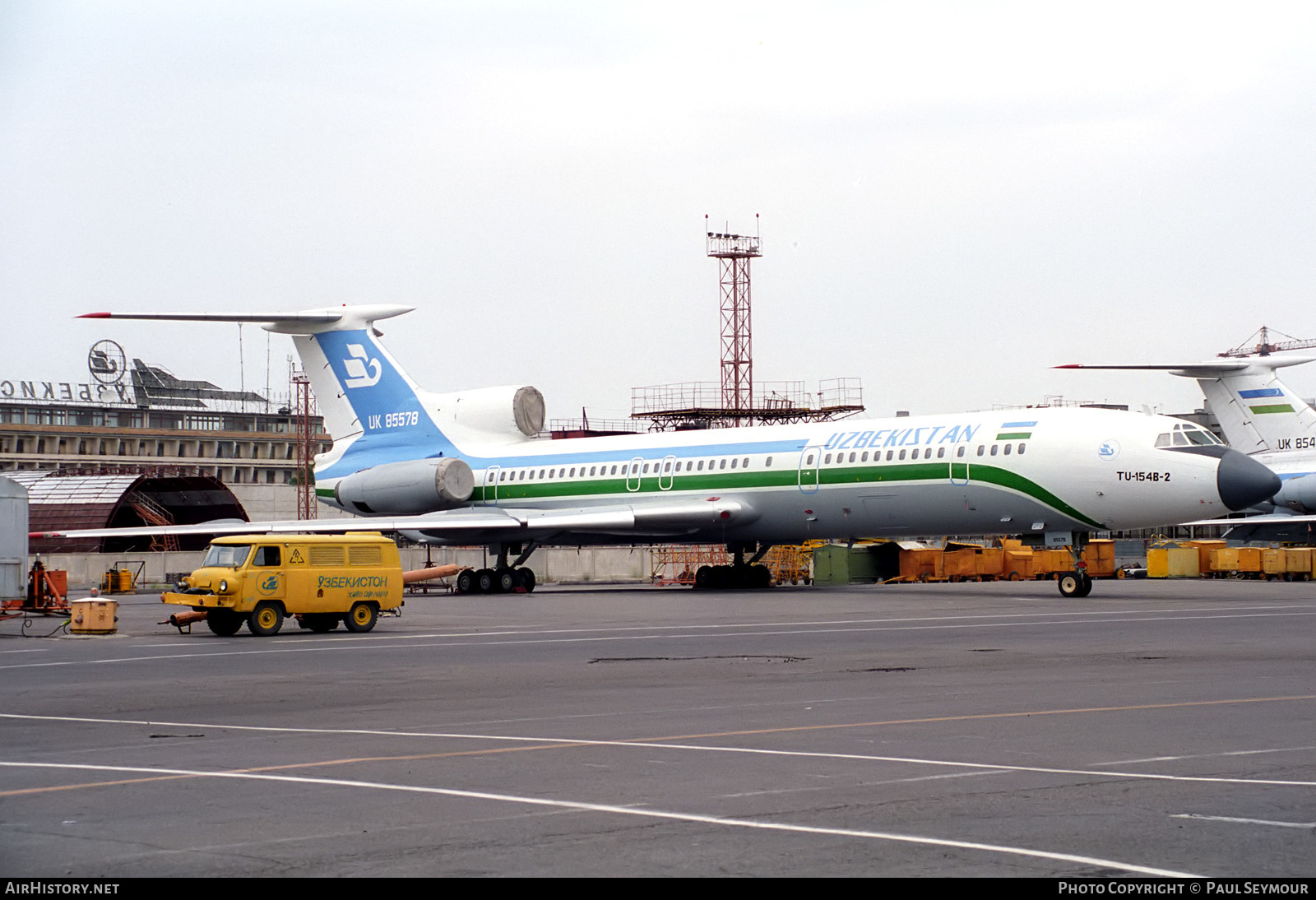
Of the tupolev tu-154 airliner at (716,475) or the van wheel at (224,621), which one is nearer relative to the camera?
the van wheel at (224,621)

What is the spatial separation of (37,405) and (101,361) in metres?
7.08

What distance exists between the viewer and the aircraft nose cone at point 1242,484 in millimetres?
34062

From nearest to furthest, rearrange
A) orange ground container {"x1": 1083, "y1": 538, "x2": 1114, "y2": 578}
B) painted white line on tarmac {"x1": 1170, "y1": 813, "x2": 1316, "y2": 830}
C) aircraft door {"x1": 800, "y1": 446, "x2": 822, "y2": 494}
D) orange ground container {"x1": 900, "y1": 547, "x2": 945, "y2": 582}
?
painted white line on tarmac {"x1": 1170, "y1": 813, "x2": 1316, "y2": 830} → aircraft door {"x1": 800, "y1": 446, "x2": 822, "y2": 494} → orange ground container {"x1": 900, "y1": 547, "x2": 945, "y2": 582} → orange ground container {"x1": 1083, "y1": 538, "x2": 1114, "y2": 578}

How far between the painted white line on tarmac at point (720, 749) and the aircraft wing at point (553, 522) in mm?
26690

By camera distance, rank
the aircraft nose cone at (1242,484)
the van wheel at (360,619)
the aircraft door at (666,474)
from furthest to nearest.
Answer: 1. the aircraft door at (666,474)
2. the aircraft nose cone at (1242,484)
3. the van wheel at (360,619)

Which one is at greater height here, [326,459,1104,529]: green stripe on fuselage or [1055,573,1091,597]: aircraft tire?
[326,459,1104,529]: green stripe on fuselage

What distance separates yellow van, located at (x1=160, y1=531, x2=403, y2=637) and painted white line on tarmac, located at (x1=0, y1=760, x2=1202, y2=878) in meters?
14.5

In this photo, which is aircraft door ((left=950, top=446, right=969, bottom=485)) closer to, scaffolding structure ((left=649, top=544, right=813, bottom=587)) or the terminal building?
scaffolding structure ((left=649, top=544, right=813, bottom=587))

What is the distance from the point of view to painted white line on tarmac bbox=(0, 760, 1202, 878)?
7.47 m

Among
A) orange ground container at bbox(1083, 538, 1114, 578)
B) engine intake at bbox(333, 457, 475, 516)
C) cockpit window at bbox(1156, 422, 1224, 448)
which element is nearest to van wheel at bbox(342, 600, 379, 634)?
cockpit window at bbox(1156, 422, 1224, 448)

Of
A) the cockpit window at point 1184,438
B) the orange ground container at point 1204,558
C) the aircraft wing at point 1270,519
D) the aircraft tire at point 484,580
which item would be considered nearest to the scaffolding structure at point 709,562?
the aircraft tire at point 484,580

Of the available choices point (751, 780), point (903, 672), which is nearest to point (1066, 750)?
point (751, 780)

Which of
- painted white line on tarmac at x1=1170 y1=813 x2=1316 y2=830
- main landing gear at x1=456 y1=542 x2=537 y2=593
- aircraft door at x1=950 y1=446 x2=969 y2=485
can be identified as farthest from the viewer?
main landing gear at x1=456 y1=542 x2=537 y2=593

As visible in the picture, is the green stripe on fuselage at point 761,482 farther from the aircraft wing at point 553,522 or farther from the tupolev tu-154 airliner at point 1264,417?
the tupolev tu-154 airliner at point 1264,417
